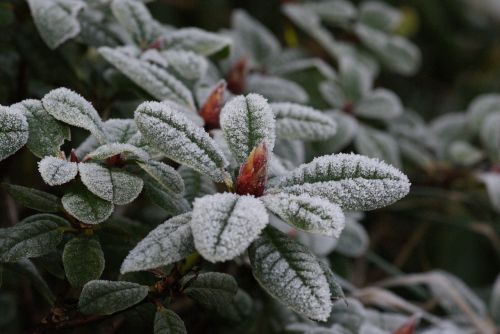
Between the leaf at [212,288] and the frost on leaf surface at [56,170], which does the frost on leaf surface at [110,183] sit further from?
the leaf at [212,288]

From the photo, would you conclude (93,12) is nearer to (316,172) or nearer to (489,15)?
(316,172)

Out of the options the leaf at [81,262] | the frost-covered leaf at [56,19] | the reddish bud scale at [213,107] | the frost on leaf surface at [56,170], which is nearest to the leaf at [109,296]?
the leaf at [81,262]

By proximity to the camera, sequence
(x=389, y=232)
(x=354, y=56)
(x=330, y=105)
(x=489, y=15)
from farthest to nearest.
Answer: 1. (x=489, y=15)
2. (x=389, y=232)
3. (x=354, y=56)
4. (x=330, y=105)

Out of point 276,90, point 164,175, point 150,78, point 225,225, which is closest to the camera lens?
point 225,225

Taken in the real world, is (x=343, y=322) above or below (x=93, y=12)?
below

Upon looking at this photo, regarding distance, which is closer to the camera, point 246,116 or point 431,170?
point 246,116

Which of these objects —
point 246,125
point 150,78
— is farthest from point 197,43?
point 246,125

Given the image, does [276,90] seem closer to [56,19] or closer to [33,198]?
[56,19]

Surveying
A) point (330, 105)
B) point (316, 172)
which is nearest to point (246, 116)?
point (316, 172)
